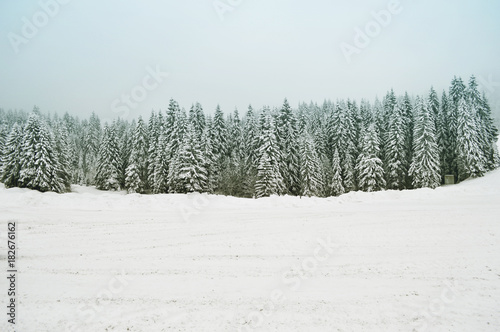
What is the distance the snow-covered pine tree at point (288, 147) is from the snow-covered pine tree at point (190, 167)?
40.1ft

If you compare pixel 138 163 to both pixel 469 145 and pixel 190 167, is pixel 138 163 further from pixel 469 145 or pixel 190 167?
pixel 469 145

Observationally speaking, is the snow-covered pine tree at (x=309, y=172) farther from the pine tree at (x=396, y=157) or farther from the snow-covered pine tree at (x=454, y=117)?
the snow-covered pine tree at (x=454, y=117)

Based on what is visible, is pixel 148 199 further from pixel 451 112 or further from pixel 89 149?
pixel 89 149

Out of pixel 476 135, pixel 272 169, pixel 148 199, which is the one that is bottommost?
pixel 148 199

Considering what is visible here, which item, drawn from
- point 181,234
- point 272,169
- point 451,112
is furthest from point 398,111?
point 181,234

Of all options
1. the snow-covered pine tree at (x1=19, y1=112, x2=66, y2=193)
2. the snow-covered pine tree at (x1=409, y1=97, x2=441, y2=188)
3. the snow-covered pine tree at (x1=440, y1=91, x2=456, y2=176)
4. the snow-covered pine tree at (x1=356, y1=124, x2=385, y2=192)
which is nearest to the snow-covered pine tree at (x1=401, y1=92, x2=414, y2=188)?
the snow-covered pine tree at (x1=409, y1=97, x2=441, y2=188)

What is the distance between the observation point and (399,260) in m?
12.5

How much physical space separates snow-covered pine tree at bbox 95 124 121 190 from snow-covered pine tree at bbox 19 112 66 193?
36.5 ft

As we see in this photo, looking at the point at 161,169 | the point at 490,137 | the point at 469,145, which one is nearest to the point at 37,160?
the point at 161,169

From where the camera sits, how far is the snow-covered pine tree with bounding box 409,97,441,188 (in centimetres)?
4297

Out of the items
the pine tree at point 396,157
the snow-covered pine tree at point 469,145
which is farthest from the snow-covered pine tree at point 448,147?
the pine tree at point 396,157

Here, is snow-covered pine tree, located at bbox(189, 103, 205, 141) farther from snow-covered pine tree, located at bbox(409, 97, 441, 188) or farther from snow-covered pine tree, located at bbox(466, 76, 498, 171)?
snow-covered pine tree, located at bbox(466, 76, 498, 171)

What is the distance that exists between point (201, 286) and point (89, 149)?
87.4 metres

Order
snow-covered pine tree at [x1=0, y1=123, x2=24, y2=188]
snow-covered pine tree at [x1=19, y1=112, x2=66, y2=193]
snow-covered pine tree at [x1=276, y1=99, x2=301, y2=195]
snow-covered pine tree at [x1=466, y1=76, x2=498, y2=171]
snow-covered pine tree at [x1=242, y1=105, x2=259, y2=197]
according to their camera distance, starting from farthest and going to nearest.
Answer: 1. snow-covered pine tree at [x1=466, y1=76, x2=498, y2=171]
2. snow-covered pine tree at [x1=242, y1=105, x2=259, y2=197]
3. snow-covered pine tree at [x1=276, y1=99, x2=301, y2=195]
4. snow-covered pine tree at [x1=0, y1=123, x2=24, y2=188]
5. snow-covered pine tree at [x1=19, y1=112, x2=66, y2=193]
